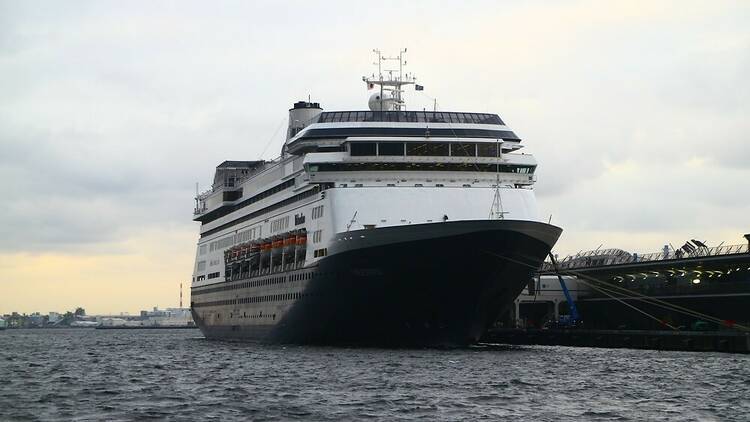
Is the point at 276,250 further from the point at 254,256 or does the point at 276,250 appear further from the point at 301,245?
the point at 254,256

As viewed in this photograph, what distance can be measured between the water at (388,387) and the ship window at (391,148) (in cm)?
1080

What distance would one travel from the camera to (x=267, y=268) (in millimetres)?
73625

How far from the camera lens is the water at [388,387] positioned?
36.0 meters

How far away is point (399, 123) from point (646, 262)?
22763 millimetres

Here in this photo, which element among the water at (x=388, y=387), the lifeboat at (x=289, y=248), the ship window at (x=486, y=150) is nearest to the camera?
the water at (x=388, y=387)

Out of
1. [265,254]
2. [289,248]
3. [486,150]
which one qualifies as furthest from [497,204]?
[265,254]

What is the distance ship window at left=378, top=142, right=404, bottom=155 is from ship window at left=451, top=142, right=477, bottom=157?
2813 mm

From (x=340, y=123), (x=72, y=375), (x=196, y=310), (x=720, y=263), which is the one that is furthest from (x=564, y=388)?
(x=196, y=310)

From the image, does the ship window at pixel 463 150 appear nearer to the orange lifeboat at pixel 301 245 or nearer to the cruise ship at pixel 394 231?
the cruise ship at pixel 394 231

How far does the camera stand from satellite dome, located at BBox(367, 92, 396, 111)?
76688mm

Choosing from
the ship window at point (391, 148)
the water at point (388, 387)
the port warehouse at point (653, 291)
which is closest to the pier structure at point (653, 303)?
the port warehouse at point (653, 291)

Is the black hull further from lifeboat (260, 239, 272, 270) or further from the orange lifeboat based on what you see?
lifeboat (260, 239, 272, 270)

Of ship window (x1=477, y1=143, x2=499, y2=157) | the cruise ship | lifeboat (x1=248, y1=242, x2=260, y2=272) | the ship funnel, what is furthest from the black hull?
the ship funnel

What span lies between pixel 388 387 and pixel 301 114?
43859 millimetres
